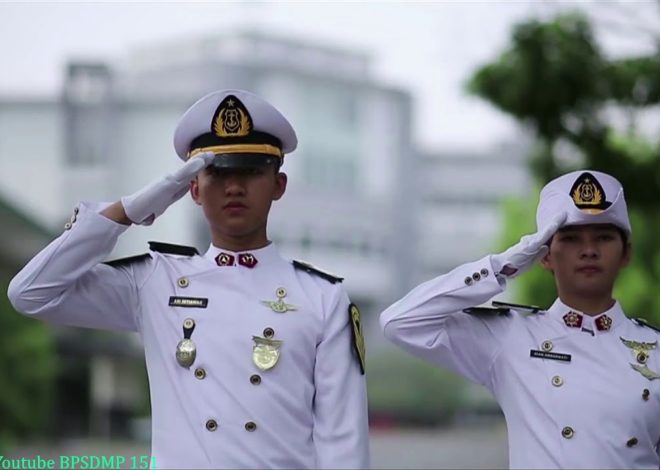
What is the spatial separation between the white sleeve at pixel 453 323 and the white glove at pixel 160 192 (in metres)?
0.75

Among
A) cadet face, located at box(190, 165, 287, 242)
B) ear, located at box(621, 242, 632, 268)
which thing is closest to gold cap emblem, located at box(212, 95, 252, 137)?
cadet face, located at box(190, 165, 287, 242)

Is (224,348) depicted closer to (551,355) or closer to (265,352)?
(265,352)

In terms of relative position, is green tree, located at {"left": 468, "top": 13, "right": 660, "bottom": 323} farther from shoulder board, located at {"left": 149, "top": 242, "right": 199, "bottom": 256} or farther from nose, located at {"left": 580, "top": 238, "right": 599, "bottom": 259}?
shoulder board, located at {"left": 149, "top": 242, "right": 199, "bottom": 256}

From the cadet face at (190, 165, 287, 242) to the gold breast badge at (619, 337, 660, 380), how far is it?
3.92ft

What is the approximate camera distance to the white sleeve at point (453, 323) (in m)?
4.69

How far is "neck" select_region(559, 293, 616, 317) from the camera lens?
4.79 metres

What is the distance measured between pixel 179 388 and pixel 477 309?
1011mm

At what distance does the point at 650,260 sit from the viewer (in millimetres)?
24406

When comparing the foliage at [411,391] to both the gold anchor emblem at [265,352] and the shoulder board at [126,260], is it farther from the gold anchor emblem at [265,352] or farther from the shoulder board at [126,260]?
the gold anchor emblem at [265,352]

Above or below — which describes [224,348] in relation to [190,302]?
below

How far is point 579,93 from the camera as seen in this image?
12.2 m

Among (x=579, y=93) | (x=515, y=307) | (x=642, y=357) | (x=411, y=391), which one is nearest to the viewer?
(x=642, y=357)

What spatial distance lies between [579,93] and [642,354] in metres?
7.58

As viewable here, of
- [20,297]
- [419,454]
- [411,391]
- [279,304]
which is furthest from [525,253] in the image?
[411,391]
